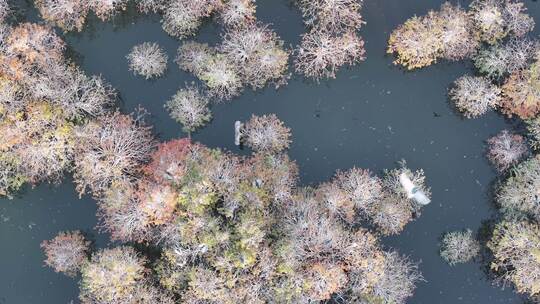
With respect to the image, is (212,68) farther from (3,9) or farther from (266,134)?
(3,9)

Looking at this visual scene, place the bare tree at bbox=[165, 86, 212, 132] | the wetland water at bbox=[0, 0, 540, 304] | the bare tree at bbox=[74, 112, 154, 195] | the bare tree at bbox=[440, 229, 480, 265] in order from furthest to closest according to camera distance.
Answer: the wetland water at bbox=[0, 0, 540, 304], the bare tree at bbox=[440, 229, 480, 265], the bare tree at bbox=[165, 86, 212, 132], the bare tree at bbox=[74, 112, 154, 195]

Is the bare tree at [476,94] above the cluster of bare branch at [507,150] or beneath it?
above

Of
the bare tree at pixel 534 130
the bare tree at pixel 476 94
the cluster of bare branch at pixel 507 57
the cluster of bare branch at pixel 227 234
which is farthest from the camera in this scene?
the bare tree at pixel 476 94

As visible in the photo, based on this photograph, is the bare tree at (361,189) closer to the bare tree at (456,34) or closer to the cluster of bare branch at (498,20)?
the bare tree at (456,34)

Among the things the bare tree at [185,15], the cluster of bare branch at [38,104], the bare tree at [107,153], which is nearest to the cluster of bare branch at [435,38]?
the bare tree at [185,15]

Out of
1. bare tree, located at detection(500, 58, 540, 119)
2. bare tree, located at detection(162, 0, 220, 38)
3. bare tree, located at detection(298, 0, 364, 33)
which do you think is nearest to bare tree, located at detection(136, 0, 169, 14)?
bare tree, located at detection(162, 0, 220, 38)

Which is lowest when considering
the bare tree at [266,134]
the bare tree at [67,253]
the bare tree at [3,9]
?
the bare tree at [67,253]

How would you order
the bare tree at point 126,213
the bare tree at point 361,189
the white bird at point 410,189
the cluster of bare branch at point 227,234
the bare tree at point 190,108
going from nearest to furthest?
the cluster of bare branch at point 227,234, the bare tree at point 126,213, the bare tree at point 361,189, the bare tree at point 190,108, the white bird at point 410,189

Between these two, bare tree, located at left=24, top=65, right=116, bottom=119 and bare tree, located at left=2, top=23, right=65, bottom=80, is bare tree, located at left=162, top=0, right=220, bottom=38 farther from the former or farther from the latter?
bare tree, located at left=2, top=23, right=65, bottom=80
